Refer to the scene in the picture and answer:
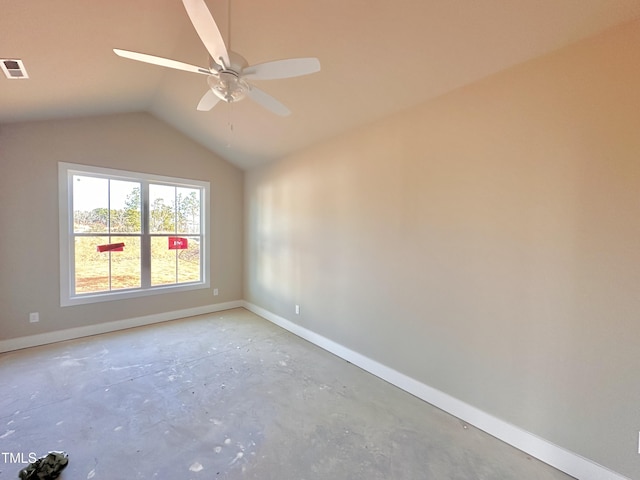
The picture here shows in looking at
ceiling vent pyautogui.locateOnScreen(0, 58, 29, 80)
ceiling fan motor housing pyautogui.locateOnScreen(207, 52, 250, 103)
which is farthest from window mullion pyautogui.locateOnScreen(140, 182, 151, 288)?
ceiling fan motor housing pyautogui.locateOnScreen(207, 52, 250, 103)

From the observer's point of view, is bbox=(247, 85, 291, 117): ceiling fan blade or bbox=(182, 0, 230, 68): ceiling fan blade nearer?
bbox=(182, 0, 230, 68): ceiling fan blade

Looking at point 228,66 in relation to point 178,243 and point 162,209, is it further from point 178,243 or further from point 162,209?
point 178,243

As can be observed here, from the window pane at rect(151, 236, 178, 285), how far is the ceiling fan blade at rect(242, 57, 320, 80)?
3494mm

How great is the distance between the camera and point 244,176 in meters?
4.89

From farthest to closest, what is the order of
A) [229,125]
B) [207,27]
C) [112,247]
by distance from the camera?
[112,247] < [229,125] < [207,27]

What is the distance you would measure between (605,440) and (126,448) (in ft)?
9.65

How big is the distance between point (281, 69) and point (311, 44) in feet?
2.36

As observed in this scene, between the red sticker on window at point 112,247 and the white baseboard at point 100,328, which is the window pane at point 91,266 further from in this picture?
the white baseboard at point 100,328

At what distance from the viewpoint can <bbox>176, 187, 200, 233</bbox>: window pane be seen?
4.38 metres

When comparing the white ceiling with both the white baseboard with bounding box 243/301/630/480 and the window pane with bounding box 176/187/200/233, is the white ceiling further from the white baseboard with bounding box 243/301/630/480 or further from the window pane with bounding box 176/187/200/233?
the white baseboard with bounding box 243/301/630/480

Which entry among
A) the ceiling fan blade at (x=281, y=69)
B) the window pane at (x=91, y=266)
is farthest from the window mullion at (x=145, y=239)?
the ceiling fan blade at (x=281, y=69)

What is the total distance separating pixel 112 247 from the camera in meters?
3.73

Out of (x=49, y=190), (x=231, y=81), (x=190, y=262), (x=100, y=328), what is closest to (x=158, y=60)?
(x=231, y=81)

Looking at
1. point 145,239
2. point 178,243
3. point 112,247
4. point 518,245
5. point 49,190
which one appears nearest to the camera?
point 518,245
